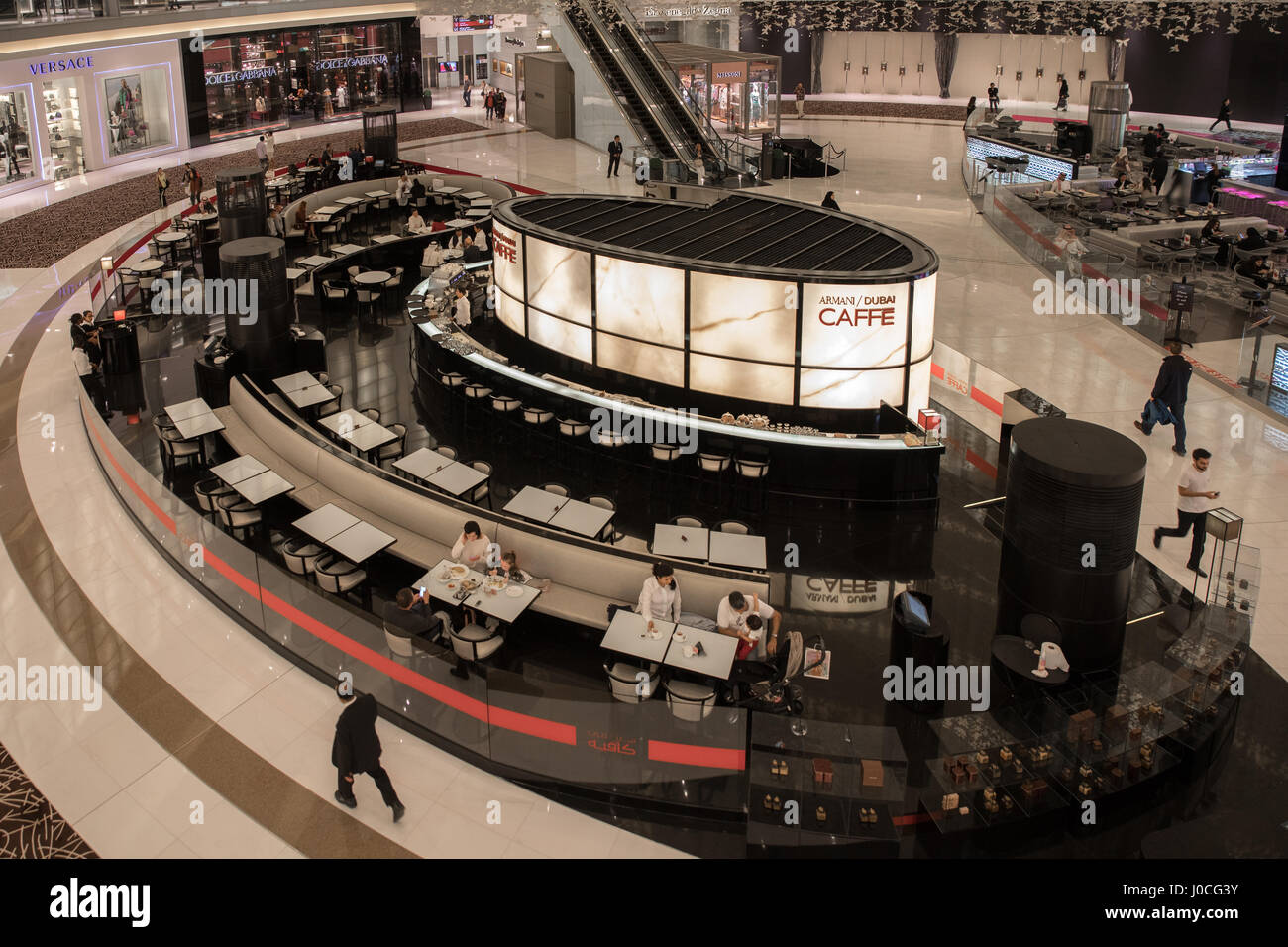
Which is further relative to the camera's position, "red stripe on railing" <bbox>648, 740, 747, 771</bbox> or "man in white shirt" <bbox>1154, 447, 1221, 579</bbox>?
"man in white shirt" <bbox>1154, 447, 1221, 579</bbox>

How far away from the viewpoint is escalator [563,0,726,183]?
29766 mm

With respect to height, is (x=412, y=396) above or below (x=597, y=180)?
below

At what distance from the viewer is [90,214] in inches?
1027

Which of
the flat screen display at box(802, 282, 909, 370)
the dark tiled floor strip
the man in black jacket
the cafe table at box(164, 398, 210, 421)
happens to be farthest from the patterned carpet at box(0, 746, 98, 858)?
the man in black jacket

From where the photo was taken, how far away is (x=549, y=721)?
8500mm

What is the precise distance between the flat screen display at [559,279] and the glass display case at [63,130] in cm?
2022

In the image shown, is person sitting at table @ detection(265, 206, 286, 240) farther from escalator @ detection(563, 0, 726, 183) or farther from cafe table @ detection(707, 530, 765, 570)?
cafe table @ detection(707, 530, 765, 570)

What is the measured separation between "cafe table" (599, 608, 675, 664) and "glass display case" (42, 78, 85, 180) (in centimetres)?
2674

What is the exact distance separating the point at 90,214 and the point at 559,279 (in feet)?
54.2

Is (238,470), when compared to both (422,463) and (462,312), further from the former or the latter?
(462,312)

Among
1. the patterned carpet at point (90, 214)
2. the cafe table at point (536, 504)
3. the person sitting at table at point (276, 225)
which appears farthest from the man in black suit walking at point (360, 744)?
the patterned carpet at point (90, 214)
